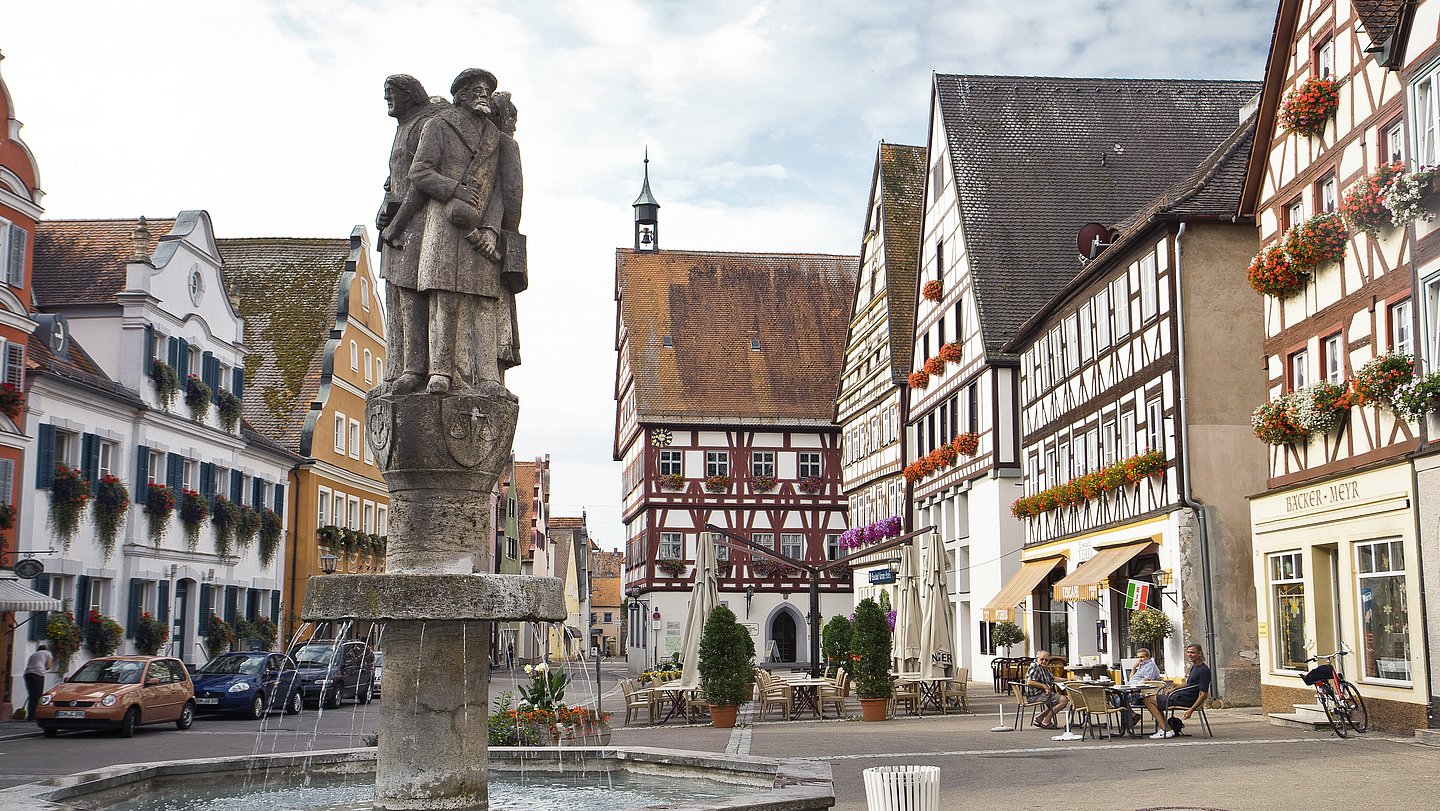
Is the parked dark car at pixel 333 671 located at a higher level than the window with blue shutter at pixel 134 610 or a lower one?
lower

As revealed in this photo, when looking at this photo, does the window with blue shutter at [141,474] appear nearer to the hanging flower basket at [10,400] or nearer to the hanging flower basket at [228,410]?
the hanging flower basket at [228,410]

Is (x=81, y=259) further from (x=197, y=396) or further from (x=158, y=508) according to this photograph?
(x=158, y=508)

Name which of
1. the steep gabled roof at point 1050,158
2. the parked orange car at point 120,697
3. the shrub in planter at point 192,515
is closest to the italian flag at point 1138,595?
the steep gabled roof at point 1050,158

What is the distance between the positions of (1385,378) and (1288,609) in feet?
18.0

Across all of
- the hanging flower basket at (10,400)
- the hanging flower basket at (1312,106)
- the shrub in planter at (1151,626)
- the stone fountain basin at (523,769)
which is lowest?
the stone fountain basin at (523,769)

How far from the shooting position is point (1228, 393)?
2608 centimetres

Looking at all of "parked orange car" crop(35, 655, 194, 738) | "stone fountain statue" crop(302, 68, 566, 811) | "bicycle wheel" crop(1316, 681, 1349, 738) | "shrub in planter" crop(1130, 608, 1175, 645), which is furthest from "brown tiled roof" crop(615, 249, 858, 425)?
"stone fountain statue" crop(302, 68, 566, 811)

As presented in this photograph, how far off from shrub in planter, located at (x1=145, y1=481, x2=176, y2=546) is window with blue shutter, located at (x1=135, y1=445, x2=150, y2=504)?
0.09m

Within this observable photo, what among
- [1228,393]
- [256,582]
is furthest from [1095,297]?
[256,582]

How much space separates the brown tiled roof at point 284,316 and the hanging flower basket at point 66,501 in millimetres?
17398

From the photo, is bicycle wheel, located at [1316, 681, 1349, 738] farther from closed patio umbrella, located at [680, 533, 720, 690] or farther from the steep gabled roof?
the steep gabled roof

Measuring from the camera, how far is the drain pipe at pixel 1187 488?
25.3 meters

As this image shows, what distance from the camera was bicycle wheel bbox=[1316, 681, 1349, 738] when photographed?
61.3 ft

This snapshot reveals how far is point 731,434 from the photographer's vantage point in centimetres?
6222
